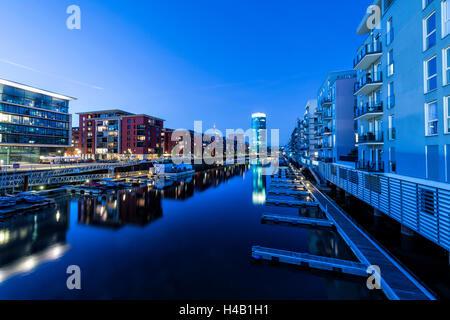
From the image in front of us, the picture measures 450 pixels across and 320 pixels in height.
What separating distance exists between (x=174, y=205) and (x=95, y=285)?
1677 cm

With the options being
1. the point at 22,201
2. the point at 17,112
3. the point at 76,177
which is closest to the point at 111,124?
the point at 17,112

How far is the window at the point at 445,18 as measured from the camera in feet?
33.0

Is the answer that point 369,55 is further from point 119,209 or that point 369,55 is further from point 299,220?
point 119,209

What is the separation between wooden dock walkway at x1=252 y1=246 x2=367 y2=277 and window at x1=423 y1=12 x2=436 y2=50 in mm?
Answer: 12429

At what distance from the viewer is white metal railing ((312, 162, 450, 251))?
9.34 meters

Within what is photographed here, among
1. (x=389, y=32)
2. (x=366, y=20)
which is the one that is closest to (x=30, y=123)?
(x=366, y=20)

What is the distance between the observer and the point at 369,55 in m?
17.9

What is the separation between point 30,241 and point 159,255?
9668 millimetres

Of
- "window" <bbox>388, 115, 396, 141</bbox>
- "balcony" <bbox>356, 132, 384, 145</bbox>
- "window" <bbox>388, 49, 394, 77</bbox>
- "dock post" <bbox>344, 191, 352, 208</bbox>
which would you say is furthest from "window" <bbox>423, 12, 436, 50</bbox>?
"dock post" <bbox>344, 191, 352, 208</bbox>

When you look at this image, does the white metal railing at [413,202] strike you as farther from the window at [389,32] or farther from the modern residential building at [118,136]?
the modern residential building at [118,136]

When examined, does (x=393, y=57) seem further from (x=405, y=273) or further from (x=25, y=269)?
(x=25, y=269)

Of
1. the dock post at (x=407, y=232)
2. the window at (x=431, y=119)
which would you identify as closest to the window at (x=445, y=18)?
the window at (x=431, y=119)

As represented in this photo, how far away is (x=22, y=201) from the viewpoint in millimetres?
22359

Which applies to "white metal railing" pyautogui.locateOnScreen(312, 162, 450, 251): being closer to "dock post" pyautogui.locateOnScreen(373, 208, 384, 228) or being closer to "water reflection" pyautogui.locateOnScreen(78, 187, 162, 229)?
"dock post" pyautogui.locateOnScreen(373, 208, 384, 228)
